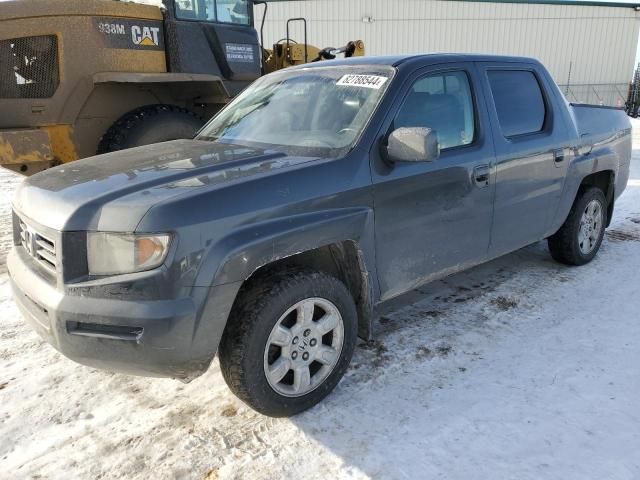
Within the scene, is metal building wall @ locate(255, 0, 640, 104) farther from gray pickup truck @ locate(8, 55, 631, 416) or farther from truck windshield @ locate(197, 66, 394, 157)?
gray pickup truck @ locate(8, 55, 631, 416)

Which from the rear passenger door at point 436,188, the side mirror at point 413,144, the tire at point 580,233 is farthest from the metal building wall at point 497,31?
the side mirror at point 413,144

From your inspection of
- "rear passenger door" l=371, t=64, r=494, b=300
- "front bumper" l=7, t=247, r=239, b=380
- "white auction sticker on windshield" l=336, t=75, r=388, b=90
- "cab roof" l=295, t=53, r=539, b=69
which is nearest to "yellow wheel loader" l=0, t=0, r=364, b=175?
"cab roof" l=295, t=53, r=539, b=69

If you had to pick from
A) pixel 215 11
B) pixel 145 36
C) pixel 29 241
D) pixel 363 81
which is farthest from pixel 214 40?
pixel 29 241

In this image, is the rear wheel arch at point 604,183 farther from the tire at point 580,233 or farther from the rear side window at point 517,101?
the rear side window at point 517,101

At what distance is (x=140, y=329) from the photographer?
2266mm

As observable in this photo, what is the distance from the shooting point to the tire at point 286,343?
2.51 meters

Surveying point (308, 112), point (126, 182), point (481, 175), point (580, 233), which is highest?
point (308, 112)

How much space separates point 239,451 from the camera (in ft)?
8.27

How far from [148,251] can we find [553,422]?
2081mm

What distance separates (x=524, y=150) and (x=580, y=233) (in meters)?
1.37

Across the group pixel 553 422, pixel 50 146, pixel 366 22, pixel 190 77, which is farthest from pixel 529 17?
pixel 553 422

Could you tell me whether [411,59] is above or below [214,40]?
below

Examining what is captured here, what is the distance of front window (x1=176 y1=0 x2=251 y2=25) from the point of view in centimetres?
680

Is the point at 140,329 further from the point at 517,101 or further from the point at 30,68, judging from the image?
the point at 30,68
